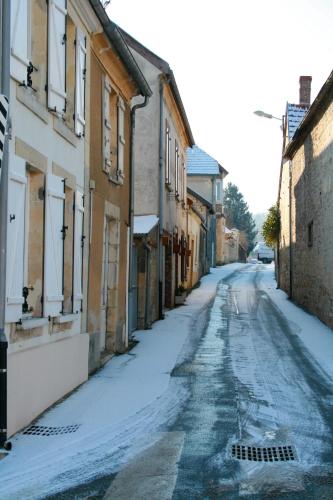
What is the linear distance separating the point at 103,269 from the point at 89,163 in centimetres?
250

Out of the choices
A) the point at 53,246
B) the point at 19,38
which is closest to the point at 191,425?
the point at 53,246

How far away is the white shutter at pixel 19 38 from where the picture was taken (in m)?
6.31

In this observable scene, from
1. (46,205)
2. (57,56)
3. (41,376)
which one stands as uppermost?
(57,56)

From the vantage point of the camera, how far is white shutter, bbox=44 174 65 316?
760 centimetres

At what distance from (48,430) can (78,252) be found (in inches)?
120

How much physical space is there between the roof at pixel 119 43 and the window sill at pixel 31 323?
4.60 m

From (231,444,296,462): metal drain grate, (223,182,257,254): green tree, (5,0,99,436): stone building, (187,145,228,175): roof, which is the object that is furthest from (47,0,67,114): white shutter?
(223,182,257,254): green tree

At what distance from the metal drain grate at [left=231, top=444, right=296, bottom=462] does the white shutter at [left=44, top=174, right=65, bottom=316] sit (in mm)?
2823

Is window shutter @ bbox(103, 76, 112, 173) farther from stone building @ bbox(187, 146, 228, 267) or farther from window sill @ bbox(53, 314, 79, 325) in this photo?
stone building @ bbox(187, 146, 228, 267)

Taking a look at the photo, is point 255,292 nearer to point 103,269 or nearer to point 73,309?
point 103,269

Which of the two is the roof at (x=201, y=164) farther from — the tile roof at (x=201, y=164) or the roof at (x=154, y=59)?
the roof at (x=154, y=59)

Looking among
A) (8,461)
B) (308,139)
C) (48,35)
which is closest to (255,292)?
(308,139)

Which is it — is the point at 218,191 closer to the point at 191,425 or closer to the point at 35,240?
the point at 35,240

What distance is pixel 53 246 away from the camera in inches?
309
